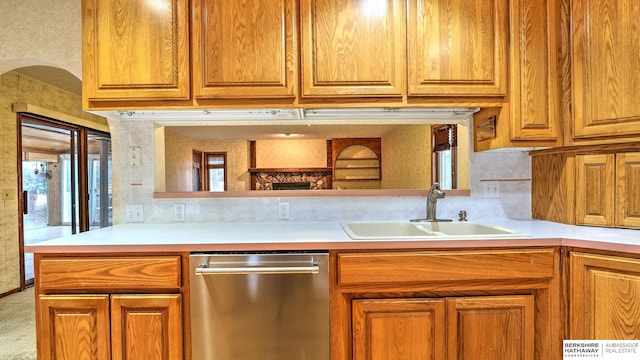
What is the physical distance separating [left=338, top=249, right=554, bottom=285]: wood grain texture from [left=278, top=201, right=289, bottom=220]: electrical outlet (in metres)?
0.68

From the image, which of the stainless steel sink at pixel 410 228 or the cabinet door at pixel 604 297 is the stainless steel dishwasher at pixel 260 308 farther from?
the cabinet door at pixel 604 297

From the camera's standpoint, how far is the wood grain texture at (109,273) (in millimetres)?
1328

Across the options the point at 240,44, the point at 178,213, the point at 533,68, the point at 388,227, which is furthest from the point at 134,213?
the point at 533,68

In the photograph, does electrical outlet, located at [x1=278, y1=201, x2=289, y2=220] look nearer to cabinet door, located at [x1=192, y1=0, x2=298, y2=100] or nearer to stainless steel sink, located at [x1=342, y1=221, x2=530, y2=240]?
stainless steel sink, located at [x1=342, y1=221, x2=530, y2=240]

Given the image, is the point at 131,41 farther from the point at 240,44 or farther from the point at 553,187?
the point at 553,187

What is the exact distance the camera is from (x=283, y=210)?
1964 millimetres

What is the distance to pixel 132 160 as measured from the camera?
6.38 ft

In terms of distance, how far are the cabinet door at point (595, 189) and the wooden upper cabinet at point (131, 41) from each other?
81.1 inches

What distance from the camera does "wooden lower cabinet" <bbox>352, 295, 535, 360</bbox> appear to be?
4.45 feet

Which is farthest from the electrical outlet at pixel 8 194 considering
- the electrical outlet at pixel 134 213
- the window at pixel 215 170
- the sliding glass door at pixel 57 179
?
the window at pixel 215 170

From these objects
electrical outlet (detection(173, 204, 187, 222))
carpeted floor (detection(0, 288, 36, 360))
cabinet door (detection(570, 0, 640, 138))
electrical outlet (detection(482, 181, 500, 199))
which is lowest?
carpeted floor (detection(0, 288, 36, 360))

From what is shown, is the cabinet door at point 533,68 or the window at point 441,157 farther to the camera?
the window at point 441,157

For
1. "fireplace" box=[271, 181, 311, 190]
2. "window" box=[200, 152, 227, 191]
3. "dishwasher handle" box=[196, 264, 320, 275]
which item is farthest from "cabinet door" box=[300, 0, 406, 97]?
"fireplace" box=[271, 181, 311, 190]

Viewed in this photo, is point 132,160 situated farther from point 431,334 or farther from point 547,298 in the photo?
point 547,298
